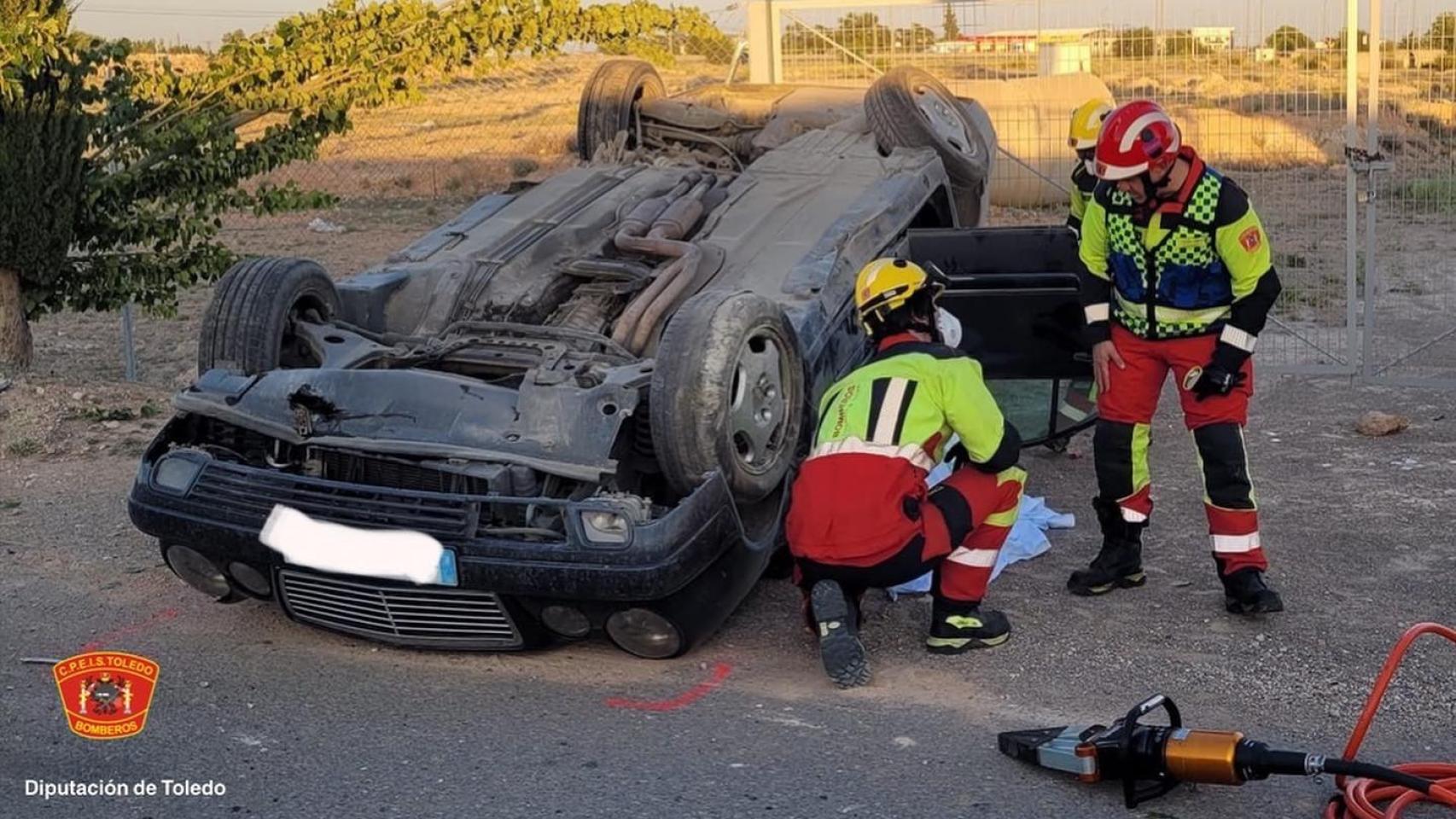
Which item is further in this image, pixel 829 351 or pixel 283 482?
pixel 829 351

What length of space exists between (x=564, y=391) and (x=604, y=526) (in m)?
0.57

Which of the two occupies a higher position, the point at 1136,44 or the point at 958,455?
the point at 1136,44

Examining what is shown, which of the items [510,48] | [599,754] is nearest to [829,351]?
[599,754]

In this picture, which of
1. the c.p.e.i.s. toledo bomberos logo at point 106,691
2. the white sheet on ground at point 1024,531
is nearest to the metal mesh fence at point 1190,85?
the white sheet on ground at point 1024,531

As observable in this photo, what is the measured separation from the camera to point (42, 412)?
344 inches

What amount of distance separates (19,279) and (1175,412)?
6.52m

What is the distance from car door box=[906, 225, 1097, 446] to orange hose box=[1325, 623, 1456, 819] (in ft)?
8.62

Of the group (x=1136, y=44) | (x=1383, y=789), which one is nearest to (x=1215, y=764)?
(x=1383, y=789)

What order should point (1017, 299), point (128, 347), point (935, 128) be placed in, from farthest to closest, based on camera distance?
point (128, 347) → point (935, 128) → point (1017, 299)

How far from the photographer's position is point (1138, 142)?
5.51 metres

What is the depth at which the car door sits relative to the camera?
22.7 ft

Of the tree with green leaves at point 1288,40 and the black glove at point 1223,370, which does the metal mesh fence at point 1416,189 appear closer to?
the tree with green leaves at point 1288,40

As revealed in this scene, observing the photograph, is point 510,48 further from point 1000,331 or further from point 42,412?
point 1000,331

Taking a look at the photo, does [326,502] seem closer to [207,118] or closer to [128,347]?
[207,118]
